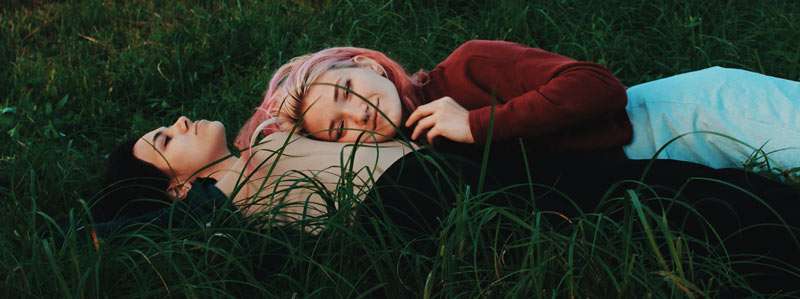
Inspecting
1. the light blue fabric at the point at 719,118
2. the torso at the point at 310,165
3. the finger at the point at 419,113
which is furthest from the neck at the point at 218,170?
the light blue fabric at the point at 719,118

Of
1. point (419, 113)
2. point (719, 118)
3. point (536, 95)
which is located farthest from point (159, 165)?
point (719, 118)

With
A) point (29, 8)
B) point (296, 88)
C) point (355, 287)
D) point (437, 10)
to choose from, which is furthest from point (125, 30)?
point (355, 287)

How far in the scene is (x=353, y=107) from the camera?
2840 mm

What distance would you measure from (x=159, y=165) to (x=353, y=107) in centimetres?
67

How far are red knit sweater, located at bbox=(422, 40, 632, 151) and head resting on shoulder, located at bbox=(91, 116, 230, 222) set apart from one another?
689mm

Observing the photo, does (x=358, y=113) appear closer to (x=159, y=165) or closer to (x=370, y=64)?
(x=370, y=64)

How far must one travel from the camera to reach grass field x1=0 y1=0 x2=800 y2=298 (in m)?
2.11

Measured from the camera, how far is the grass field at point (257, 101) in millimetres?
2111

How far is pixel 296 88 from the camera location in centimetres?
300

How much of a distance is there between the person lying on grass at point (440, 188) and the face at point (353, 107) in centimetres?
7

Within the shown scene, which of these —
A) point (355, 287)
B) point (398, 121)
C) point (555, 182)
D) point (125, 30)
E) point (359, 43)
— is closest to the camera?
point (355, 287)

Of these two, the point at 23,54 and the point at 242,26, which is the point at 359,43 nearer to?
the point at 242,26

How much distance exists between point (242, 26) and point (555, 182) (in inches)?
100

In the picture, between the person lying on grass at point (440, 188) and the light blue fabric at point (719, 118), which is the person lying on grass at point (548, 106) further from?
the person lying on grass at point (440, 188)
